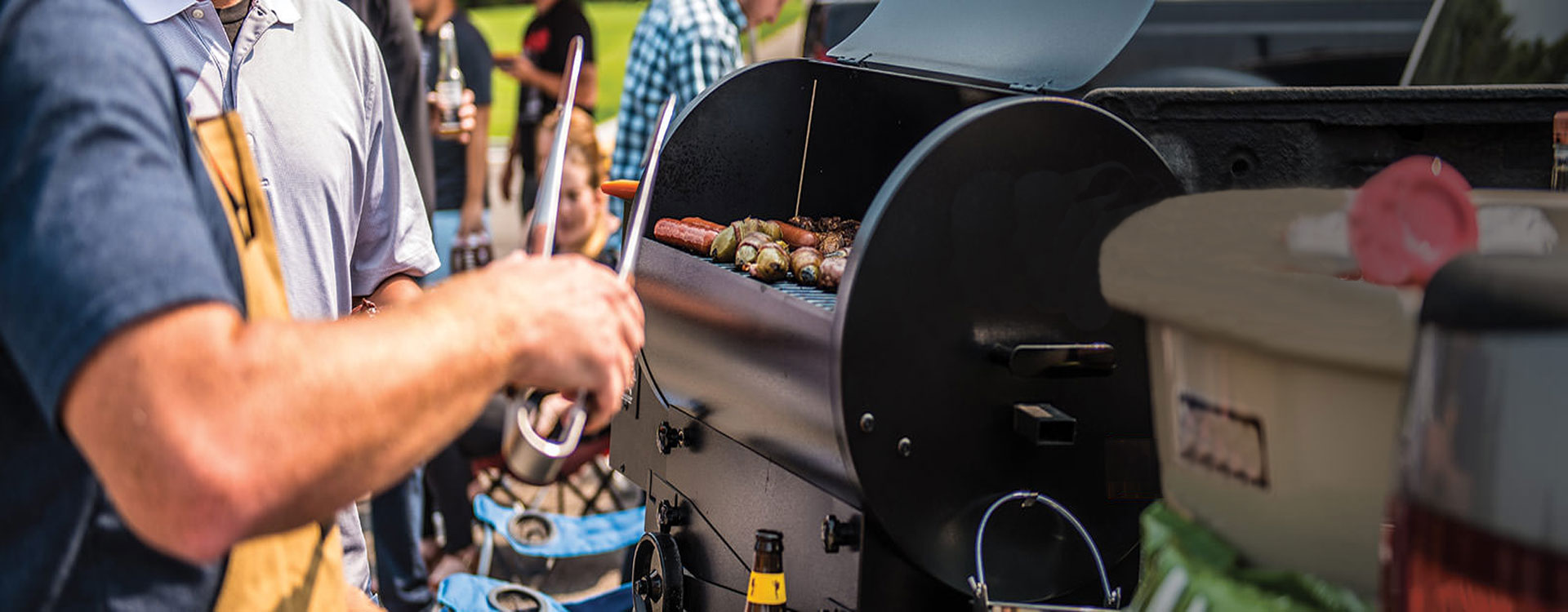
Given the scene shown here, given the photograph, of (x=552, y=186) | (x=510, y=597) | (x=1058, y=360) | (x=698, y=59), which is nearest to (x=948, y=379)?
(x=1058, y=360)

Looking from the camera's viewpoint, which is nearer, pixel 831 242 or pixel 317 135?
pixel 317 135

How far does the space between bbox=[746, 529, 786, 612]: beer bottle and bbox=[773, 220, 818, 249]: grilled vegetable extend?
583 millimetres

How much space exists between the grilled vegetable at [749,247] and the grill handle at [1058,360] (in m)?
0.52

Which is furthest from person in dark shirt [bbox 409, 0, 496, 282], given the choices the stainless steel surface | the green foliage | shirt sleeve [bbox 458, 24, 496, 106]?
the stainless steel surface

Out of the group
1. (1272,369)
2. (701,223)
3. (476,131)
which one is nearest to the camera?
(1272,369)

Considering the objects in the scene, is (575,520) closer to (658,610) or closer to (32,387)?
(658,610)

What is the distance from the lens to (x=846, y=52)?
2.33m

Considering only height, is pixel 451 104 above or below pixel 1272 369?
above

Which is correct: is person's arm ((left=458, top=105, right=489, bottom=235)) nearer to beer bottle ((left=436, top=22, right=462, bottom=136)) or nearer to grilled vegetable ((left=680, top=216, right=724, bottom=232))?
beer bottle ((left=436, top=22, right=462, bottom=136))

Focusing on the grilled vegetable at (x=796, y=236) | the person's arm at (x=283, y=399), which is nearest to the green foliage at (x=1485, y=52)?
the grilled vegetable at (x=796, y=236)

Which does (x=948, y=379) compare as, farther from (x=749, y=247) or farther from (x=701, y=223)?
(x=701, y=223)

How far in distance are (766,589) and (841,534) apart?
0.18m

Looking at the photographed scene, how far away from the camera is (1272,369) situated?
104 centimetres

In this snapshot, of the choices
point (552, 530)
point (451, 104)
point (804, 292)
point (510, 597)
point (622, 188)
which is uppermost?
point (451, 104)
